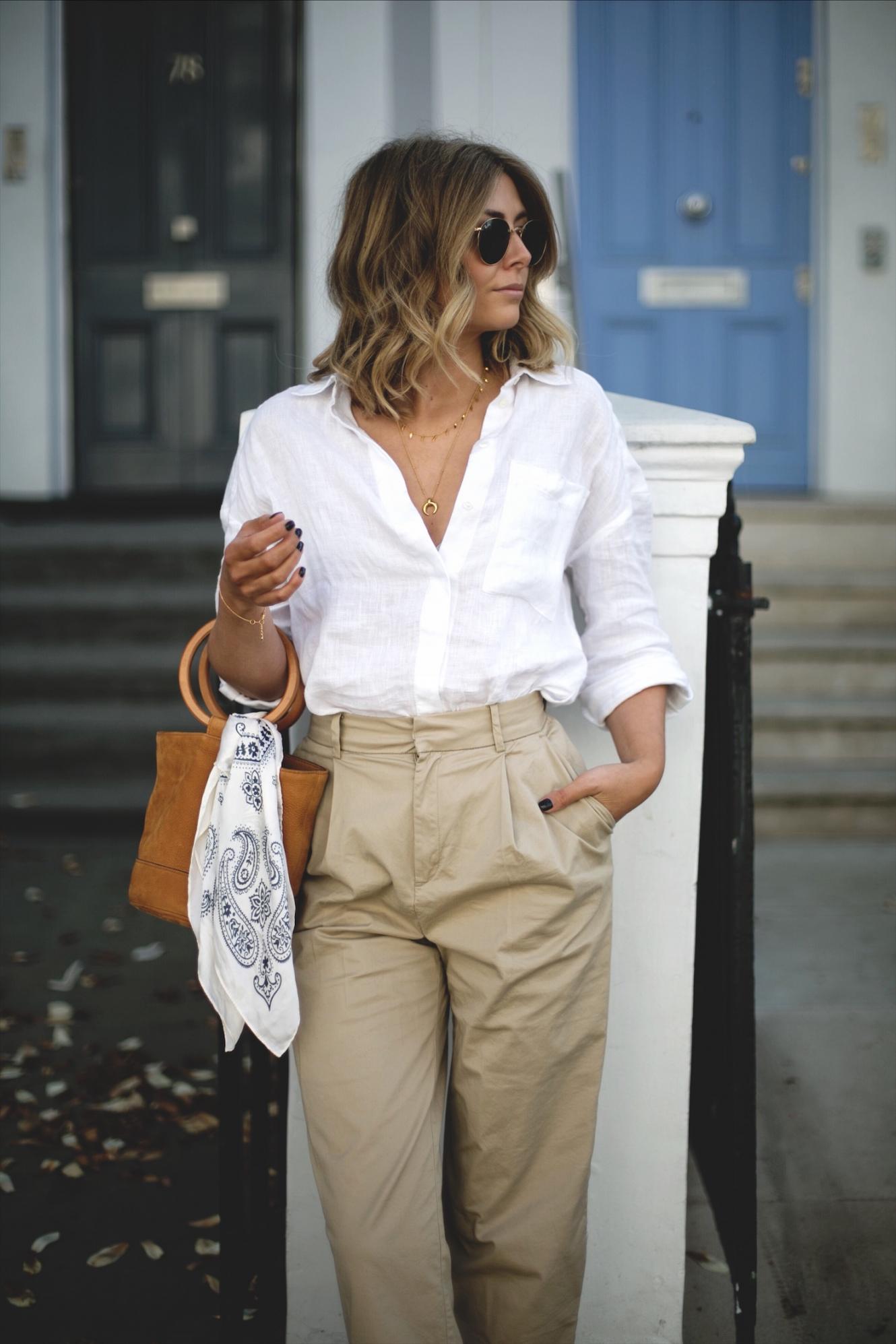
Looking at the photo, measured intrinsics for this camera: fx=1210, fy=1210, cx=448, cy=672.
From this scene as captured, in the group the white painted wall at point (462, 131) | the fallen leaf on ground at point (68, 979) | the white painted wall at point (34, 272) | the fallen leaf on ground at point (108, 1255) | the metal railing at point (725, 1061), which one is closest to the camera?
the metal railing at point (725, 1061)

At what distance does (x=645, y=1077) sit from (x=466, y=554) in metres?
0.93

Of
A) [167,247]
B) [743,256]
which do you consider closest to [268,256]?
[167,247]

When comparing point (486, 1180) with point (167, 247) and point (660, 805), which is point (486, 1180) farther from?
point (167, 247)

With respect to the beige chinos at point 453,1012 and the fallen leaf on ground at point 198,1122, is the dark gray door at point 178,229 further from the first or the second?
the beige chinos at point 453,1012

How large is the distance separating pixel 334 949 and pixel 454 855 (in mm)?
204

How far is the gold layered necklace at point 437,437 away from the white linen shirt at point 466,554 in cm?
3

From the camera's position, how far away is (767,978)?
3422 mm

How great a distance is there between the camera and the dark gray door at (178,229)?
20.4 feet

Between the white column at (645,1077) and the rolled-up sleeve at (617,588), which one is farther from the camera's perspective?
the white column at (645,1077)

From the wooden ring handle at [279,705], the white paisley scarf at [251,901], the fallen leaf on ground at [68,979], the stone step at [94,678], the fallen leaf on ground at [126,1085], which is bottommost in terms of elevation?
the fallen leaf on ground at [126,1085]

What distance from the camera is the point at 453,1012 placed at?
153cm

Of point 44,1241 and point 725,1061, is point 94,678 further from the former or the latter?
point 725,1061

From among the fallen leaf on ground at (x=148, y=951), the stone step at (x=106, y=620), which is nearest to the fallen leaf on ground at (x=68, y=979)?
the fallen leaf on ground at (x=148, y=951)

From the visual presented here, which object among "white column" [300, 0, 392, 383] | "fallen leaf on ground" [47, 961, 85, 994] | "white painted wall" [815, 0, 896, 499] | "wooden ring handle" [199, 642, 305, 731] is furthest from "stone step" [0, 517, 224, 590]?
"wooden ring handle" [199, 642, 305, 731]
